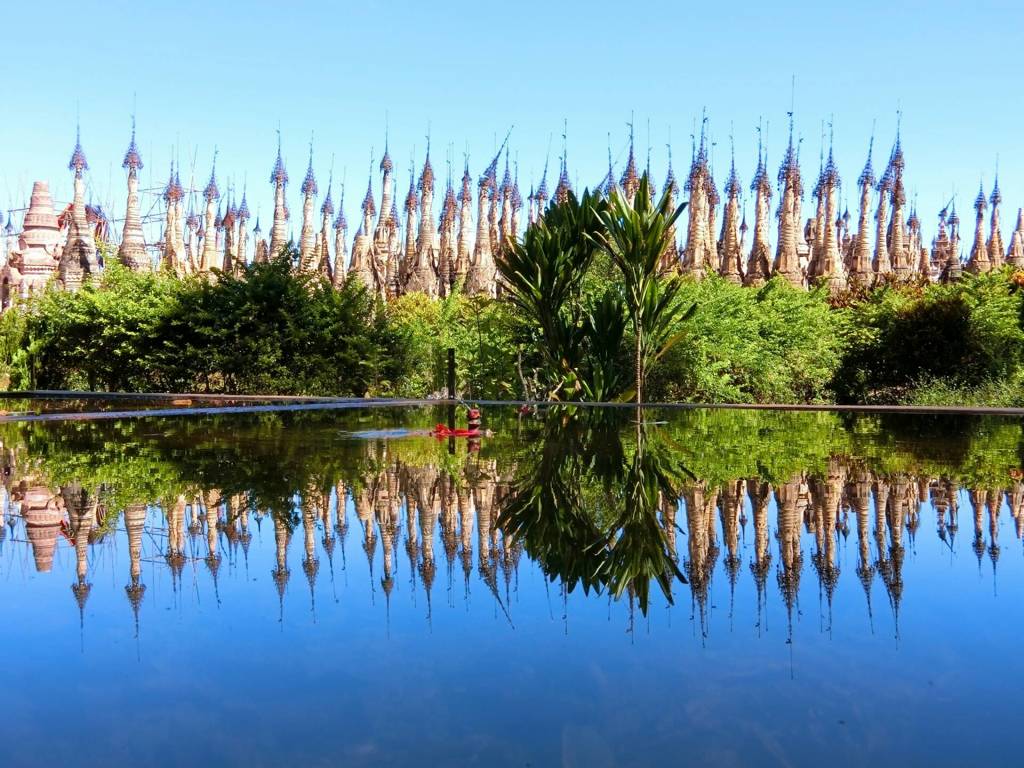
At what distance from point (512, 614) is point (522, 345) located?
13.0 metres

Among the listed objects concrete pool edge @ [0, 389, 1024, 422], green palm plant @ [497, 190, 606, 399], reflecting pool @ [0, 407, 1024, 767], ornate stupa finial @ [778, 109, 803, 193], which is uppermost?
ornate stupa finial @ [778, 109, 803, 193]

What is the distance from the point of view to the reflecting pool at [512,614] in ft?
8.43

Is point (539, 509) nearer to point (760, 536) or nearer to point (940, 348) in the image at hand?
point (760, 536)

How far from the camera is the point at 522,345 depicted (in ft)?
54.6

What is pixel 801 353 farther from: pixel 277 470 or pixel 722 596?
pixel 722 596

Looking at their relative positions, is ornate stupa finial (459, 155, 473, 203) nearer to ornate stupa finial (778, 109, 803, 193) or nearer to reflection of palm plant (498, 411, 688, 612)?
ornate stupa finial (778, 109, 803, 193)

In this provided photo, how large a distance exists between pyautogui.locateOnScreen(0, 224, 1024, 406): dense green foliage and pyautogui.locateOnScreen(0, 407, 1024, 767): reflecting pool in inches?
341

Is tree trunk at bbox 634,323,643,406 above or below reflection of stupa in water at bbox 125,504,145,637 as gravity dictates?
above

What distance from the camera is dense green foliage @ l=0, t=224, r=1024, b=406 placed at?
54.2ft

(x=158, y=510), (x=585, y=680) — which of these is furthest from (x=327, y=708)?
(x=158, y=510)

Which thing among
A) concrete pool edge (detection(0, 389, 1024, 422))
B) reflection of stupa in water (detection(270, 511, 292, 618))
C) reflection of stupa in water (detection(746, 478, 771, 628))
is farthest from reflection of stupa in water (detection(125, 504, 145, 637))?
concrete pool edge (detection(0, 389, 1024, 422))

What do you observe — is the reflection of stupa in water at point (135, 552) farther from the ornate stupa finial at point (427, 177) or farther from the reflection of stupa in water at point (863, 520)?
the ornate stupa finial at point (427, 177)

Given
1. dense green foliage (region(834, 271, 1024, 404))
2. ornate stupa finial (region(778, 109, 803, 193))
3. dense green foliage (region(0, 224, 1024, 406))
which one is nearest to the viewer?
dense green foliage (region(0, 224, 1024, 406))

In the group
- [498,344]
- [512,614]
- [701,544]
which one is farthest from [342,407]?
[512,614]
